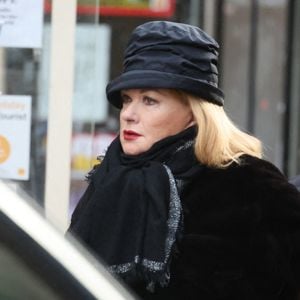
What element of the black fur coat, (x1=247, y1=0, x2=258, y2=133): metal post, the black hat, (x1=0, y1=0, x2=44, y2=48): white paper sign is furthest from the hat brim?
(x1=247, y1=0, x2=258, y2=133): metal post

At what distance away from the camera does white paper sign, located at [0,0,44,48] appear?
5.39m

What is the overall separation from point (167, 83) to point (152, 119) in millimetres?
128

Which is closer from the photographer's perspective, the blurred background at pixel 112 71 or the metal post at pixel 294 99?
the blurred background at pixel 112 71

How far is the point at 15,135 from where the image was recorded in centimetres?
553

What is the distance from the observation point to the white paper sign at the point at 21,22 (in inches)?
212

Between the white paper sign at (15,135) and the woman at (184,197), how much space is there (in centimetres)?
215

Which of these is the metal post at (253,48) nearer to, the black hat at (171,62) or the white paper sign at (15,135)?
the white paper sign at (15,135)

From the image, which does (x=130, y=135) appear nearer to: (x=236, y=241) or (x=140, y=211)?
(x=140, y=211)

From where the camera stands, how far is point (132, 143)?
10.9 ft

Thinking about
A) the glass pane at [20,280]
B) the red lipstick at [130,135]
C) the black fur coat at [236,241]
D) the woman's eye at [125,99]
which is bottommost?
the black fur coat at [236,241]

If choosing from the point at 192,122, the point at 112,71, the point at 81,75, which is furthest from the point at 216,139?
the point at 112,71

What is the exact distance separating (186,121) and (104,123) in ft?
11.9

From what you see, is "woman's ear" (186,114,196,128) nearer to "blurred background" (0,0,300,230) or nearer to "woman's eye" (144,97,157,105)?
"woman's eye" (144,97,157,105)

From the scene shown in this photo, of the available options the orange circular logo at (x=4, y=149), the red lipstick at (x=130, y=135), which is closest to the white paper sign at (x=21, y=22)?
the orange circular logo at (x=4, y=149)
